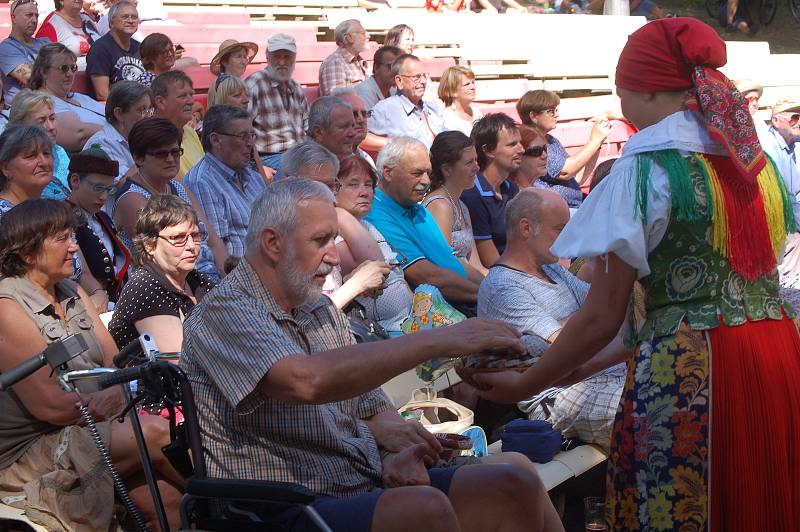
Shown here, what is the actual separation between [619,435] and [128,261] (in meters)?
3.79

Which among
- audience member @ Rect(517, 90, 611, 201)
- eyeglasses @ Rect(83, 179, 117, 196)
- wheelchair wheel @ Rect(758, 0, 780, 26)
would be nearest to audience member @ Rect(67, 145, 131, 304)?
eyeglasses @ Rect(83, 179, 117, 196)

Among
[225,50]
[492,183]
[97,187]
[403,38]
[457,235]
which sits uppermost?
[225,50]

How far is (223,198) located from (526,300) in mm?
2297

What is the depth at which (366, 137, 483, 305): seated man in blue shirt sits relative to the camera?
6383 millimetres

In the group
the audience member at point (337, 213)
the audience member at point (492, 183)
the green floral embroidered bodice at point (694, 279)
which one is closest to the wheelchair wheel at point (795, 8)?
the audience member at point (492, 183)

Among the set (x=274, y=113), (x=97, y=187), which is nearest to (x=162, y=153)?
(x=97, y=187)

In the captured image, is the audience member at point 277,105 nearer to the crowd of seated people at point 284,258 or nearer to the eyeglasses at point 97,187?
the crowd of seated people at point 284,258

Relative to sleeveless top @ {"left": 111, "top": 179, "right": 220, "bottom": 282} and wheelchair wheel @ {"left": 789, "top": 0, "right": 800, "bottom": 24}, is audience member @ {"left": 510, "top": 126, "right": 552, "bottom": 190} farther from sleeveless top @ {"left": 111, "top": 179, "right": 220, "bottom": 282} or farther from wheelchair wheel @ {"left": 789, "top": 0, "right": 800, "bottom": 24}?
wheelchair wheel @ {"left": 789, "top": 0, "right": 800, "bottom": 24}

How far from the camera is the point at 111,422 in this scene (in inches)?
150

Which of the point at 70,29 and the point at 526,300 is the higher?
the point at 70,29

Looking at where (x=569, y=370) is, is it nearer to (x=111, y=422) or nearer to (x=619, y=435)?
(x=619, y=435)

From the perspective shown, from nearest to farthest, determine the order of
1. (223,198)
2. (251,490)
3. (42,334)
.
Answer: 1. (251,490)
2. (42,334)
3. (223,198)

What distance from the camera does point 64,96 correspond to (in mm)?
7742

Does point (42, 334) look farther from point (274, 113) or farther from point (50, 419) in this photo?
point (274, 113)
